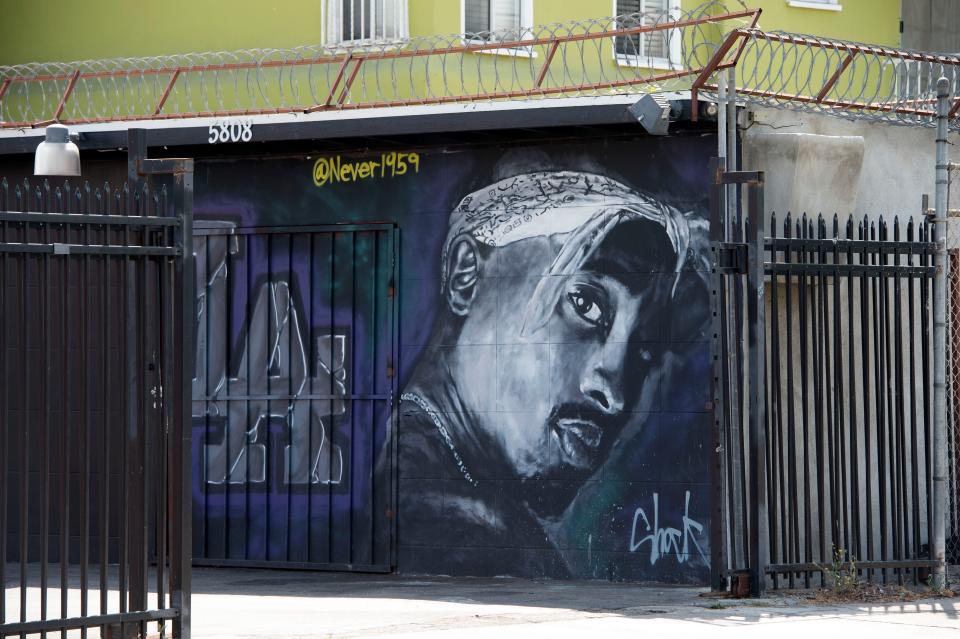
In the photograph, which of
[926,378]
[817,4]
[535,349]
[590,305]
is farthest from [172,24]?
[926,378]

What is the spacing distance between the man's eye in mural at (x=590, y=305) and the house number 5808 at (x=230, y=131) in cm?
283

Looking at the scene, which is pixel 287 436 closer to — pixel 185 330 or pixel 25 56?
pixel 185 330

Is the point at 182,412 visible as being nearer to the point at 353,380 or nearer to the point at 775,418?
the point at 775,418

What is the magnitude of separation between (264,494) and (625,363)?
3.21 metres

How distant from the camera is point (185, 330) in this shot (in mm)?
7930

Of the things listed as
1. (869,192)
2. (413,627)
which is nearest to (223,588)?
(413,627)

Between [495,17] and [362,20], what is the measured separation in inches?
57.9

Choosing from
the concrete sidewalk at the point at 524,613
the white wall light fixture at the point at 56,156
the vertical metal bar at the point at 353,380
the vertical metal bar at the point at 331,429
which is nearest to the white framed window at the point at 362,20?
the vertical metal bar at the point at 353,380

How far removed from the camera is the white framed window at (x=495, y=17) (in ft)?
50.6

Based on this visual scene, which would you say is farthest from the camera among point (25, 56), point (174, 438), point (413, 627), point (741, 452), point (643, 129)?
point (25, 56)

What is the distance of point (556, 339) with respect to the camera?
37.7 ft

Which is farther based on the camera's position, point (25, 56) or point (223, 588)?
point (25, 56)

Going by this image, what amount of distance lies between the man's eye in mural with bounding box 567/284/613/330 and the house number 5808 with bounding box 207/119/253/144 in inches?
111

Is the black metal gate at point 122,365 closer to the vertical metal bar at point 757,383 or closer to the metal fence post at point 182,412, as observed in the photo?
the metal fence post at point 182,412
